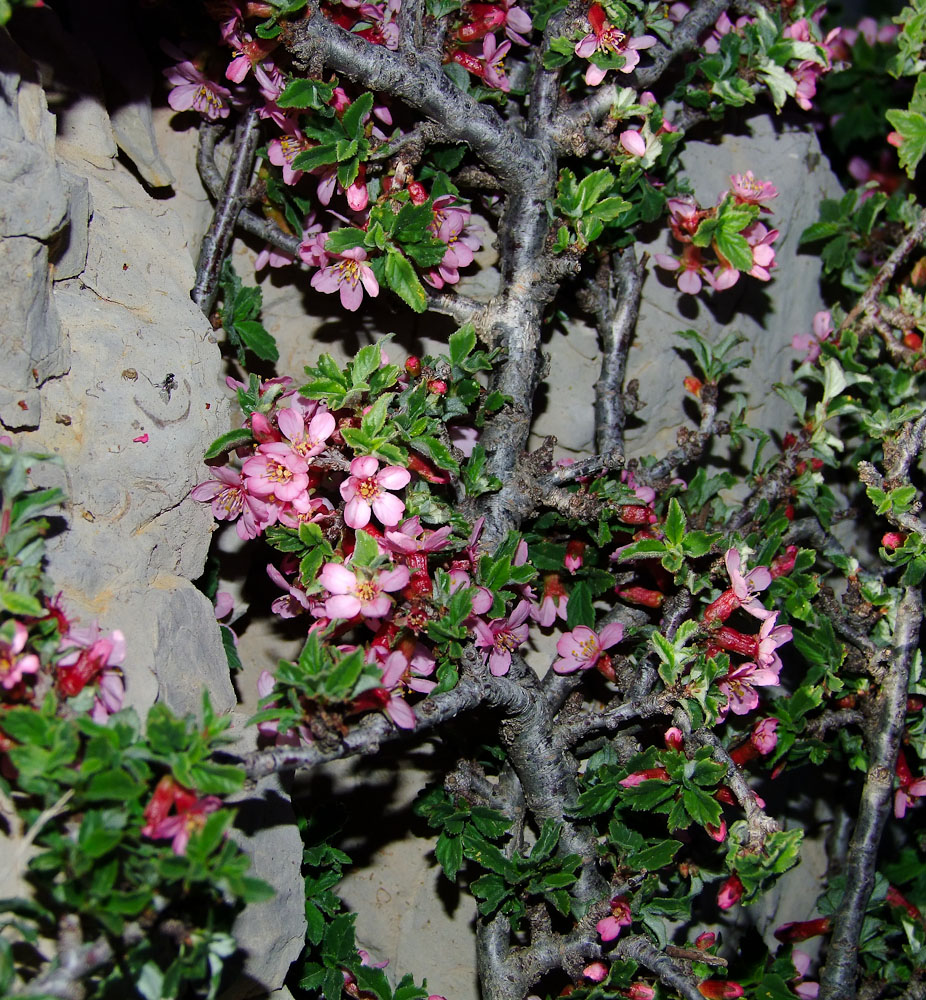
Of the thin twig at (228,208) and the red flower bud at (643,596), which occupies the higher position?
the thin twig at (228,208)

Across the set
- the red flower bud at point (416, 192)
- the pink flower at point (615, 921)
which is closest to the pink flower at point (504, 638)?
the pink flower at point (615, 921)

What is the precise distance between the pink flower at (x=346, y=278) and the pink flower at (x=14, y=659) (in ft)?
4.11

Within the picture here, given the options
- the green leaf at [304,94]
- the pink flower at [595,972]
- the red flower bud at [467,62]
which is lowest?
the pink flower at [595,972]

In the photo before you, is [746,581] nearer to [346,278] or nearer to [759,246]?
[759,246]

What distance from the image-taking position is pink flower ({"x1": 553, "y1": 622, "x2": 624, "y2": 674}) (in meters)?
2.62

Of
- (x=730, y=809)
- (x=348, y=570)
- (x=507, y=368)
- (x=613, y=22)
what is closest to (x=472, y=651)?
(x=348, y=570)

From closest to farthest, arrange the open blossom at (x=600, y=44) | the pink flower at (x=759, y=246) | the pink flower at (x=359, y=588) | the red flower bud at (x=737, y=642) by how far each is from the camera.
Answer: the pink flower at (x=359, y=588) < the red flower bud at (x=737, y=642) < the open blossom at (x=600, y=44) < the pink flower at (x=759, y=246)

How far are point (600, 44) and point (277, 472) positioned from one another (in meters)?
1.54

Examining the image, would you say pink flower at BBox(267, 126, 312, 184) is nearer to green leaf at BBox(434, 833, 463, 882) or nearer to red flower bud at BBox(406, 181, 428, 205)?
red flower bud at BBox(406, 181, 428, 205)

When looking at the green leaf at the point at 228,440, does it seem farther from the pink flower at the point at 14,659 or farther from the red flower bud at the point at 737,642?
the red flower bud at the point at 737,642

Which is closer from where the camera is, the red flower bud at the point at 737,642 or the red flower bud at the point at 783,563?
the red flower bud at the point at 737,642

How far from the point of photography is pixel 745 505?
295 cm

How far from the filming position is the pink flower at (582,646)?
262 centimetres

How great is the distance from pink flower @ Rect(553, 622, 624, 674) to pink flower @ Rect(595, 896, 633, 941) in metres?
0.60
